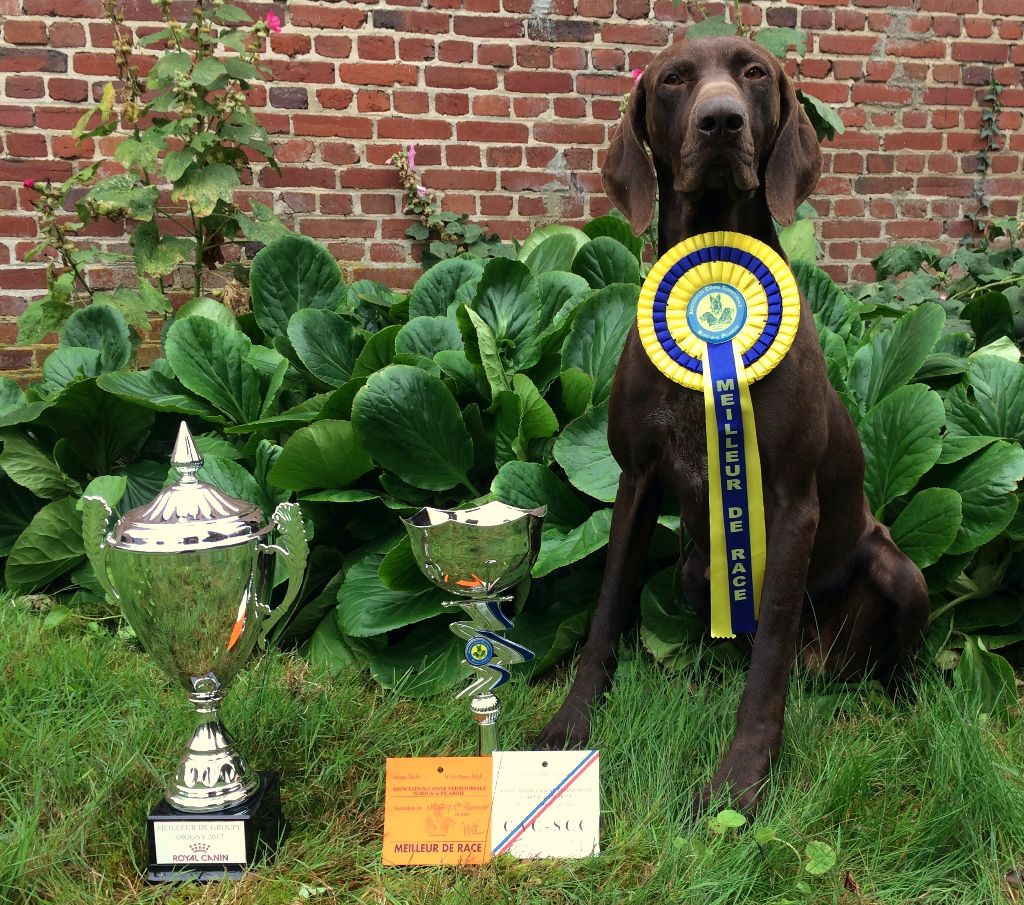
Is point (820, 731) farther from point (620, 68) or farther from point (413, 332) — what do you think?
point (620, 68)

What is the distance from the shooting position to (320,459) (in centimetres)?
239

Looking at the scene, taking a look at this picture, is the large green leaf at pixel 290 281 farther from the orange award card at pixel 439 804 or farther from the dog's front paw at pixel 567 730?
the orange award card at pixel 439 804

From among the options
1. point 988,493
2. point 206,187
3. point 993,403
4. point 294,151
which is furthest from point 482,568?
point 294,151

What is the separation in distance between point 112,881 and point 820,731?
1.28 m

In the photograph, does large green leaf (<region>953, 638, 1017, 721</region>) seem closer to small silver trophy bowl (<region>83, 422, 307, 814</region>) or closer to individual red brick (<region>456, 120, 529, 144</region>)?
small silver trophy bowl (<region>83, 422, 307, 814</region>)

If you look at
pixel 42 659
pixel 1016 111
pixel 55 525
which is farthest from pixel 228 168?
pixel 1016 111

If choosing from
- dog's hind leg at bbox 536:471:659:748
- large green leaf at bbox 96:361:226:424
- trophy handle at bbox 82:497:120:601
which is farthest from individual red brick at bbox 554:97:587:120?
trophy handle at bbox 82:497:120:601

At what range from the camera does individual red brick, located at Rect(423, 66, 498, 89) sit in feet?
14.4

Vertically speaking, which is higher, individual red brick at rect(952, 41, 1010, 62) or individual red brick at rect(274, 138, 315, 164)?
individual red brick at rect(952, 41, 1010, 62)

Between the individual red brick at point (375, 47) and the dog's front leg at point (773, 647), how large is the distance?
333cm

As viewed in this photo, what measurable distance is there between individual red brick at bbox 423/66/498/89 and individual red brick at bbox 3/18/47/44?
160cm

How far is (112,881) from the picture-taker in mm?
1479

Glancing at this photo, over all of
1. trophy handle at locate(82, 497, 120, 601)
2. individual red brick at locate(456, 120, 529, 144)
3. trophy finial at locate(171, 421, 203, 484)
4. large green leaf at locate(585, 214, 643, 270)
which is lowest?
trophy handle at locate(82, 497, 120, 601)

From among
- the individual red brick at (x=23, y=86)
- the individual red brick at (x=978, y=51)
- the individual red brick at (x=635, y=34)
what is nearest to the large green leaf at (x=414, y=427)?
the individual red brick at (x=23, y=86)
